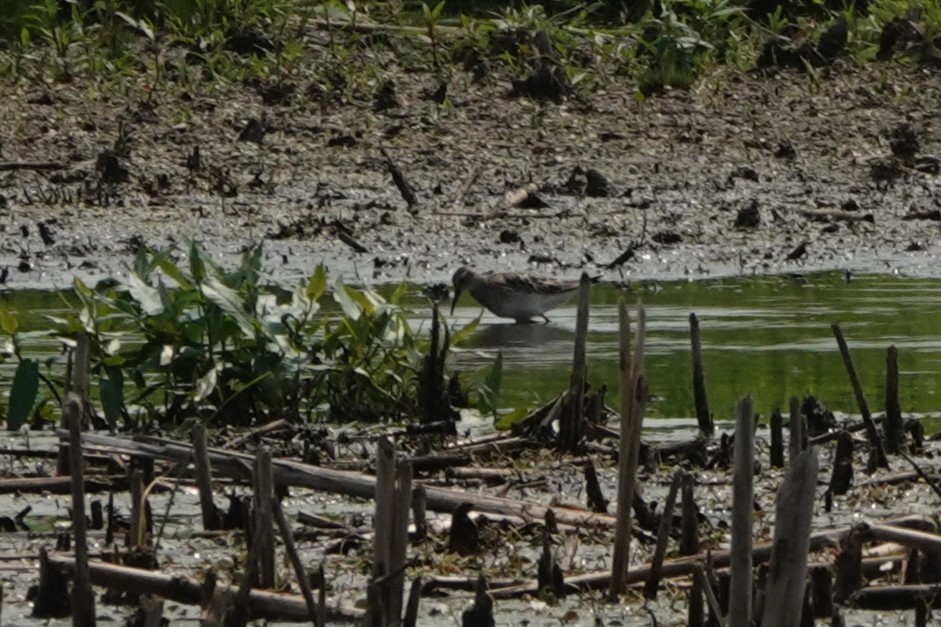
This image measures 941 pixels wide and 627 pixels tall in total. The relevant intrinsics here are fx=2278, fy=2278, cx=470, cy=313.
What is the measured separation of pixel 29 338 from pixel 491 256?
3.26 meters

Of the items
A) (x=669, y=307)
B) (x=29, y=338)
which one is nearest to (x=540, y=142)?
(x=669, y=307)

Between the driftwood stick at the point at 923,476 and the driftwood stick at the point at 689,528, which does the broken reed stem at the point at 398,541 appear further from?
the driftwood stick at the point at 923,476

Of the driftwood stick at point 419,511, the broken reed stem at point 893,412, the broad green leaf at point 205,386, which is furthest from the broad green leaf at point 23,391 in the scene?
the broken reed stem at point 893,412

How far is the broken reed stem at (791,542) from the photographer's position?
351cm

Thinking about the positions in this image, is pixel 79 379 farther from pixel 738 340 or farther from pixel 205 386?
pixel 738 340

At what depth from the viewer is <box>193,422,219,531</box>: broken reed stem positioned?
15.7 feet

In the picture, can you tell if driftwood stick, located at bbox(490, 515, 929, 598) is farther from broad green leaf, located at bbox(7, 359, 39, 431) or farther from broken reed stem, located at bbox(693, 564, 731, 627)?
broad green leaf, located at bbox(7, 359, 39, 431)

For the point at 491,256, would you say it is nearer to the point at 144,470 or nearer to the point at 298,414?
the point at 298,414

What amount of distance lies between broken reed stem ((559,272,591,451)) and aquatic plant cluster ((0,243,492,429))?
2.06ft

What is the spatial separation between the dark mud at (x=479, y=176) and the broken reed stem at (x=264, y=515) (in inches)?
244

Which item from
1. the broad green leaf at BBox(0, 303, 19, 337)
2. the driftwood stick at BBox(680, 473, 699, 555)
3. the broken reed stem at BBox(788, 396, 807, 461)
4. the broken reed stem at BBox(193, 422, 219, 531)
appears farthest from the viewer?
the broad green leaf at BBox(0, 303, 19, 337)

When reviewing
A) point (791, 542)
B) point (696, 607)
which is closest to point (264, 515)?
point (696, 607)

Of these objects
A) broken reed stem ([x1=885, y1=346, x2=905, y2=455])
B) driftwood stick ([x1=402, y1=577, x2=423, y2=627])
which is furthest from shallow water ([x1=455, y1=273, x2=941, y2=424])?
driftwood stick ([x1=402, y1=577, x2=423, y2=627])

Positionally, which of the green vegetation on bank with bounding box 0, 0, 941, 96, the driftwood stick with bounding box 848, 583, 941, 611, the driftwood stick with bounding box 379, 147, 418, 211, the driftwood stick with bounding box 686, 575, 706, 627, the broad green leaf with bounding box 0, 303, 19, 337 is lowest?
the driftwood stick with bounding box 848, 583, 941, 611
